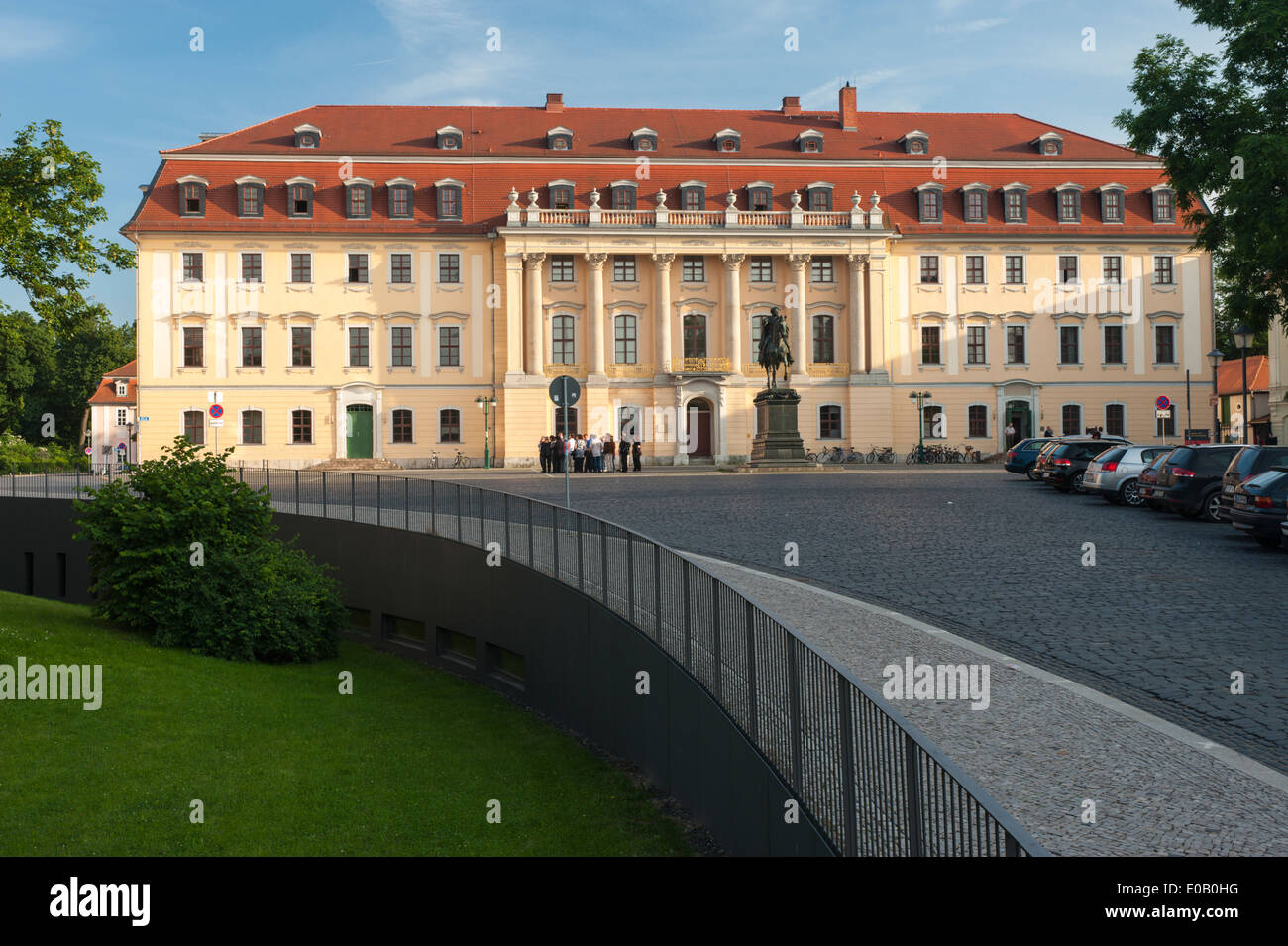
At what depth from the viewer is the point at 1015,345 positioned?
6288 cm

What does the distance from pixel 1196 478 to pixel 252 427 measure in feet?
157

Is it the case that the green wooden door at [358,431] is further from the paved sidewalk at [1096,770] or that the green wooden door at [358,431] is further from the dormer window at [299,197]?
the paved sidewalk at [1096,770]

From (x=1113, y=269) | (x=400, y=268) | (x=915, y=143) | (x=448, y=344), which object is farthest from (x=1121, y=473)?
(x=400, y=268)

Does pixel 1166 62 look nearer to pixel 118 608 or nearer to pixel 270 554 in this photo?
pixel 270 554

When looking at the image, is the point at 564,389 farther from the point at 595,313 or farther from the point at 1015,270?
the point at 1015,270

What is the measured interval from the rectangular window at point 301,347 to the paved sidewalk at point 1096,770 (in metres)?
54.2

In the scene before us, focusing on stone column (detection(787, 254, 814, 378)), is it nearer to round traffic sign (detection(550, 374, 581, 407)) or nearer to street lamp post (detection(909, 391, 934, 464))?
street lamp post (detection(909, 391, 934, 464))

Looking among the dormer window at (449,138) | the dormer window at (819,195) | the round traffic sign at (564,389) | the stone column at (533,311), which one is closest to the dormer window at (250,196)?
the dormer window at (449,138)

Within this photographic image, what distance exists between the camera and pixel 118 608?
21.2m

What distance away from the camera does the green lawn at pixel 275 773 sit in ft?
38.6

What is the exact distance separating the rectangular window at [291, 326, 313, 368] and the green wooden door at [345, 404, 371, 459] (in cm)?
328

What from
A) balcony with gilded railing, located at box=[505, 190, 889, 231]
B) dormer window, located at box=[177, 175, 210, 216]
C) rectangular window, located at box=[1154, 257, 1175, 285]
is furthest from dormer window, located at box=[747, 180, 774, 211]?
dormer window, located at box=[177, 175, 210, 216]
